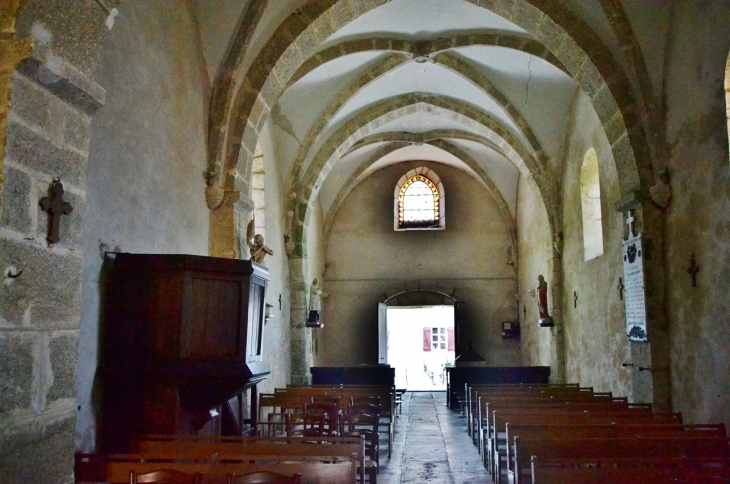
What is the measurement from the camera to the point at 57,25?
3725 mm

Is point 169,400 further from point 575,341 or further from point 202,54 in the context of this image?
point 575,341

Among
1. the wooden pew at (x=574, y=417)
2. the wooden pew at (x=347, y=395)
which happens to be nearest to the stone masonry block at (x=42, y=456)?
the wooden pew at (x=574, y=417)

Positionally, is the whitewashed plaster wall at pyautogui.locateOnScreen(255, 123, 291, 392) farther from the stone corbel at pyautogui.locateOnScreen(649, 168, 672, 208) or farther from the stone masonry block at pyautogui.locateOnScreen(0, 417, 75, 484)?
the stone masonry block at pyautogui.locateOnScreen(0, 417, 75, 484)

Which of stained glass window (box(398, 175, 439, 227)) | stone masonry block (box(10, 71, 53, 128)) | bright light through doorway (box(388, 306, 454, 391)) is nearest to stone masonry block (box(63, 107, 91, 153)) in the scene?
stone masonry block (box(10, 71, 53, 128))

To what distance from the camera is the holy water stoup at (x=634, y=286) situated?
7574 millimetres

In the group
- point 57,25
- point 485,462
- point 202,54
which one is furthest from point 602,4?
point 57,25

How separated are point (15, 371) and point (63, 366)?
1.34ft

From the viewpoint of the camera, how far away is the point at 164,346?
5297 mm

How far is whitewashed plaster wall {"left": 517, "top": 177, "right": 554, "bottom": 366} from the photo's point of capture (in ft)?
43.8

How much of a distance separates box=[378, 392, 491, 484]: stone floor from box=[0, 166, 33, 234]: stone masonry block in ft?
15.4

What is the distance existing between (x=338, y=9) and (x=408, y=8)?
1.46 m

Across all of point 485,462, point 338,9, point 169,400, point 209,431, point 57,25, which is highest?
point 338,9

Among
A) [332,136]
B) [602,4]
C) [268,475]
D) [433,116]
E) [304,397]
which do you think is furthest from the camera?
[433,116]

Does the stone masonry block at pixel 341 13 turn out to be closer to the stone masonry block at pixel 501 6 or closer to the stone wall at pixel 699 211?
the stone masonry block at pixel 501 6
